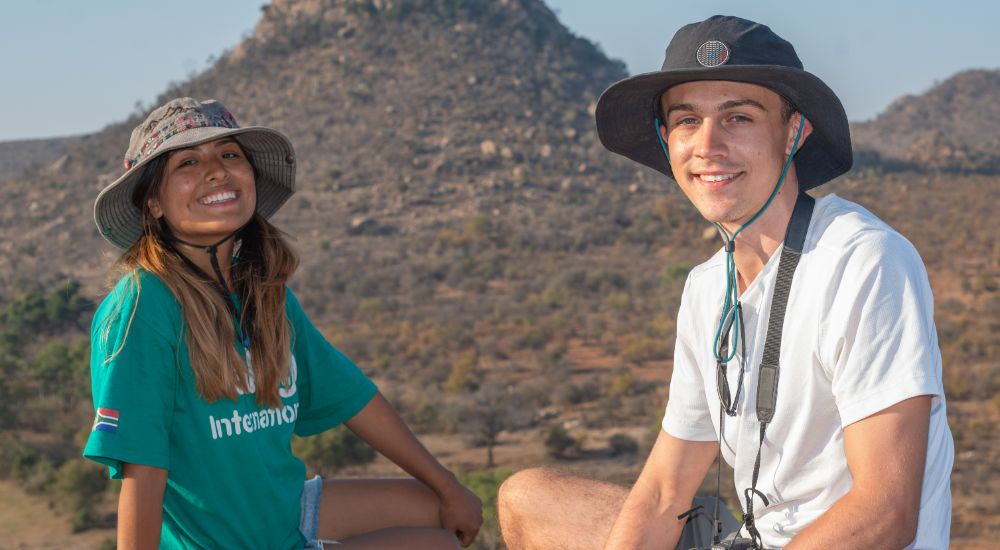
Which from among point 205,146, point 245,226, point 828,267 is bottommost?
point 828,267

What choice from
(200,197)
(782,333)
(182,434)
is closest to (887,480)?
(782,333)

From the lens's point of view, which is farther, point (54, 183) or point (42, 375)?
point (54, 183)

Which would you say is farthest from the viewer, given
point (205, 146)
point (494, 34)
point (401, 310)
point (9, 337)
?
point (494, 34)

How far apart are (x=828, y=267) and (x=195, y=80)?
5962 cm

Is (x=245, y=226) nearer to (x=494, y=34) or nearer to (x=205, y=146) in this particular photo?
(x=205, y=146)

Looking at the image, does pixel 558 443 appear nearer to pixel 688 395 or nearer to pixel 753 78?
pixel 688 395

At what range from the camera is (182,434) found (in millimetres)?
2408

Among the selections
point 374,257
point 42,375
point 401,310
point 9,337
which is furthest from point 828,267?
point 374,257

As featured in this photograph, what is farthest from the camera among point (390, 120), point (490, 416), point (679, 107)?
point (390, 120)

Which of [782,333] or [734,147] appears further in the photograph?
[734,147]

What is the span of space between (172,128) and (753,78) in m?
1.51

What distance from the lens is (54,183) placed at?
47.6 meters

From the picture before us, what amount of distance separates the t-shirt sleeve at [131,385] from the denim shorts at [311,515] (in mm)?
540

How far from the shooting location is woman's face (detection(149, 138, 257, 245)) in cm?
267
